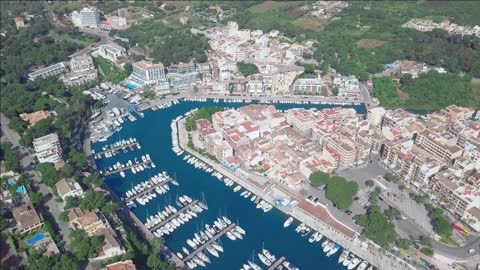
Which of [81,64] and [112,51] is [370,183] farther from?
[112,51]

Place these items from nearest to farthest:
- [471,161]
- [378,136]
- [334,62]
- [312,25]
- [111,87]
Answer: [471,161] < [378,136] < [111,87] < [334,62] < [312,25]

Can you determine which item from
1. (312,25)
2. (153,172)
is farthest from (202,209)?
(312,25)

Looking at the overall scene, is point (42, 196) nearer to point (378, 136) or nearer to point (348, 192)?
point (348, 192)

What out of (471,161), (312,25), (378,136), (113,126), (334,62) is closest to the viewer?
(471,161)

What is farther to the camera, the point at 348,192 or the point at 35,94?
the point at 35,94

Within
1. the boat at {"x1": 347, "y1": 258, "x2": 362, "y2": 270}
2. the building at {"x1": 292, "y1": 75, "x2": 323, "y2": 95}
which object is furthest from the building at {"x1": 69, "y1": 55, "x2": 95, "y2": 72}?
the boat at {"x1": 347, "y1": 258, "x2": 362, "y2": 270}

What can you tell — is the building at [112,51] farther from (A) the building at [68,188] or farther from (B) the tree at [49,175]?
(A) the building at [68,188]

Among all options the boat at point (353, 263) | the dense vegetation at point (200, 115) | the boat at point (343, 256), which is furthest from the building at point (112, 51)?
the boat at point (353, 263)
